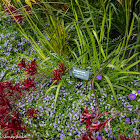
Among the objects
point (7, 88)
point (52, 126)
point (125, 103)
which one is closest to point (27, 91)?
point (7, 88)

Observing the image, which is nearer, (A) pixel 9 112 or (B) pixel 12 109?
(A) pixel 9 112

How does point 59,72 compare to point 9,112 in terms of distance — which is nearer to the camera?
point 9,112

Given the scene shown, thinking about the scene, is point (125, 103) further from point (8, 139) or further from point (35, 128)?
point (8, 139)

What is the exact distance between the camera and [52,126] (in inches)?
67.4

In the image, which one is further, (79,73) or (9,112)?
(79,73)

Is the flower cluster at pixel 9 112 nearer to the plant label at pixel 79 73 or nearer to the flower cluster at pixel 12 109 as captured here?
the flower cluster at pixel 12 109

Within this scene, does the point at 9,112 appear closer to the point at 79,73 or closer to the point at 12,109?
the point at 12,109

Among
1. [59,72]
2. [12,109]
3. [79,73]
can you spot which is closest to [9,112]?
[12,109]

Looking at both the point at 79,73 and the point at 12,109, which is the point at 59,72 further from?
the point at 12,109

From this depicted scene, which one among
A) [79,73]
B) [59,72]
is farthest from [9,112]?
[79,73]

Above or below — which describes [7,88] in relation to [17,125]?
above

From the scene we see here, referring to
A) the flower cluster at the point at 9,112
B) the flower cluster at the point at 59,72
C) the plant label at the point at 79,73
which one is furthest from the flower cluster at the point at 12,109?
the plant label at the point at 79,73

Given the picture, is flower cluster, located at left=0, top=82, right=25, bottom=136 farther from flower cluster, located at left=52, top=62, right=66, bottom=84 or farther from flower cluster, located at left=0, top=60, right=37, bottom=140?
flower cluster, located at left=52, top=62, right=66, bottom=84

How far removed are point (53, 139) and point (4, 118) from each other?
585 mm
